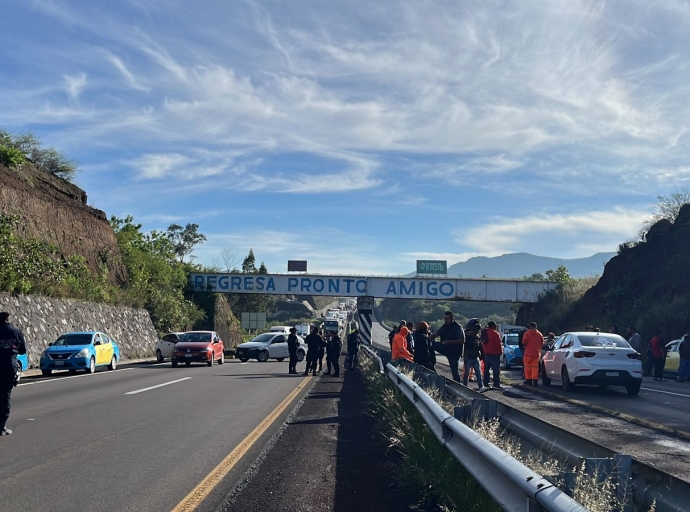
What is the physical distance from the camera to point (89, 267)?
141 feet

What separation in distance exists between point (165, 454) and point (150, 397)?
290 inches

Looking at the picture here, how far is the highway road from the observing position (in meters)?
7.13

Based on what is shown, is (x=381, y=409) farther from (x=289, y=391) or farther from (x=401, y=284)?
(x=401, y=284)

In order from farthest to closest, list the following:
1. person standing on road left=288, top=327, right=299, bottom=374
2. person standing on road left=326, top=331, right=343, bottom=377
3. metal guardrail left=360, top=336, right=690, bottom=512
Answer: person standing on road left=326, top=331, right=343, bottom=377, person standing on road left=288, top=327, right=299, bottom=374, metal guardrail left=360, top=336, right=690, bottom=512

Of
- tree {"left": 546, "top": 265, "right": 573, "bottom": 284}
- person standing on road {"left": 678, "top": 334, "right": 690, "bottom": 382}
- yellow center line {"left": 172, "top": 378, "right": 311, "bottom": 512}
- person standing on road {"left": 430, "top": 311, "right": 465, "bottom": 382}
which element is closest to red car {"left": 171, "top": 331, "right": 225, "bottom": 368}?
person standing on road {"left": 430, "top": 311, "right": 465, "bottom": 382}

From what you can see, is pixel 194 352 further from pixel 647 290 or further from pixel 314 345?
pixel 647 290

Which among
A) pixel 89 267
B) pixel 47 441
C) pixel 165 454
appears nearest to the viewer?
pixel 165 454

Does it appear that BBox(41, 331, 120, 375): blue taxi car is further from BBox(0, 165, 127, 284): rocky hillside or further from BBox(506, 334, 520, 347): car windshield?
BBox(506, 334, 520, 347): car windshield

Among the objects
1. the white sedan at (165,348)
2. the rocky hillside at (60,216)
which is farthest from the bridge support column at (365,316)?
the white sedan at (165,348)

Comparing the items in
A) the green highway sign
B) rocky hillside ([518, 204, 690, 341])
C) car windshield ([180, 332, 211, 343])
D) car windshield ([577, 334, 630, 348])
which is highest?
the green highway sign

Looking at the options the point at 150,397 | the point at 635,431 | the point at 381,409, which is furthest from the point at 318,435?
the point at 150,397

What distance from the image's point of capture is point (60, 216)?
40.7m

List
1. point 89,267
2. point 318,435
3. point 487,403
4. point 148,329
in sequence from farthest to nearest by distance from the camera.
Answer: point 148,329, point 89,267, point 318,435, point 487,403

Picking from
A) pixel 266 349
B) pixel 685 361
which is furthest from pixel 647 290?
pixel 266 349
